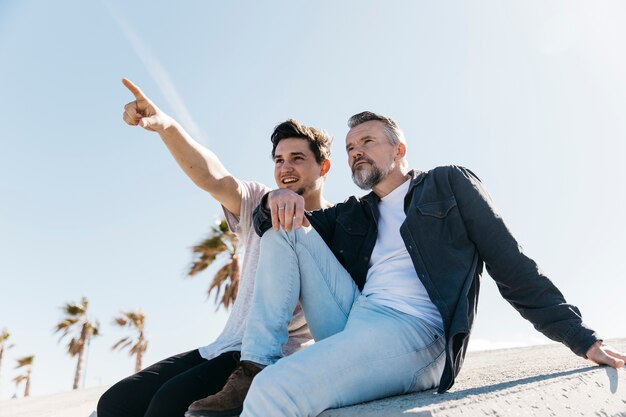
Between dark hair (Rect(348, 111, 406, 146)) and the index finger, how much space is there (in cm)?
130

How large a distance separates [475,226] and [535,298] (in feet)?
1.45

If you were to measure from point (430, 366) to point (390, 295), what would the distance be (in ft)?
1.24

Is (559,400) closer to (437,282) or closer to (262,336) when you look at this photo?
(437,282)

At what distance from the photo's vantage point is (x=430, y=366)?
2250 mm

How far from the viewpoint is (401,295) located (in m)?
2.43

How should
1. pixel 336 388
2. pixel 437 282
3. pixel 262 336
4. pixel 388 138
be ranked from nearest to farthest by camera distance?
pixel 336 388 < pixel 262 336 < pixel 437 282 < pixel 388 138

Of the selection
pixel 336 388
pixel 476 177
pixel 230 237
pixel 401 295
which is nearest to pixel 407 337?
pixel 401 295

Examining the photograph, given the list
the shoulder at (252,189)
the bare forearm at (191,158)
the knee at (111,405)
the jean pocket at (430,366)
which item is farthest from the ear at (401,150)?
the knee at (111,405)

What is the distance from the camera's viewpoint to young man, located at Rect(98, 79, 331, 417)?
248 cm

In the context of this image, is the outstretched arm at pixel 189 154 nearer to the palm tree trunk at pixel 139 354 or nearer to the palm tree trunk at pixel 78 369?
the palm tree trunk at pixel 139 354

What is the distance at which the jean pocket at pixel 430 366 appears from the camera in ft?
7.21

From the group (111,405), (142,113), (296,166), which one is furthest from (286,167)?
(111,405)

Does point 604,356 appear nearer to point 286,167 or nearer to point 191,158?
point 286,167

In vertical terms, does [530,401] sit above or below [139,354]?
above
